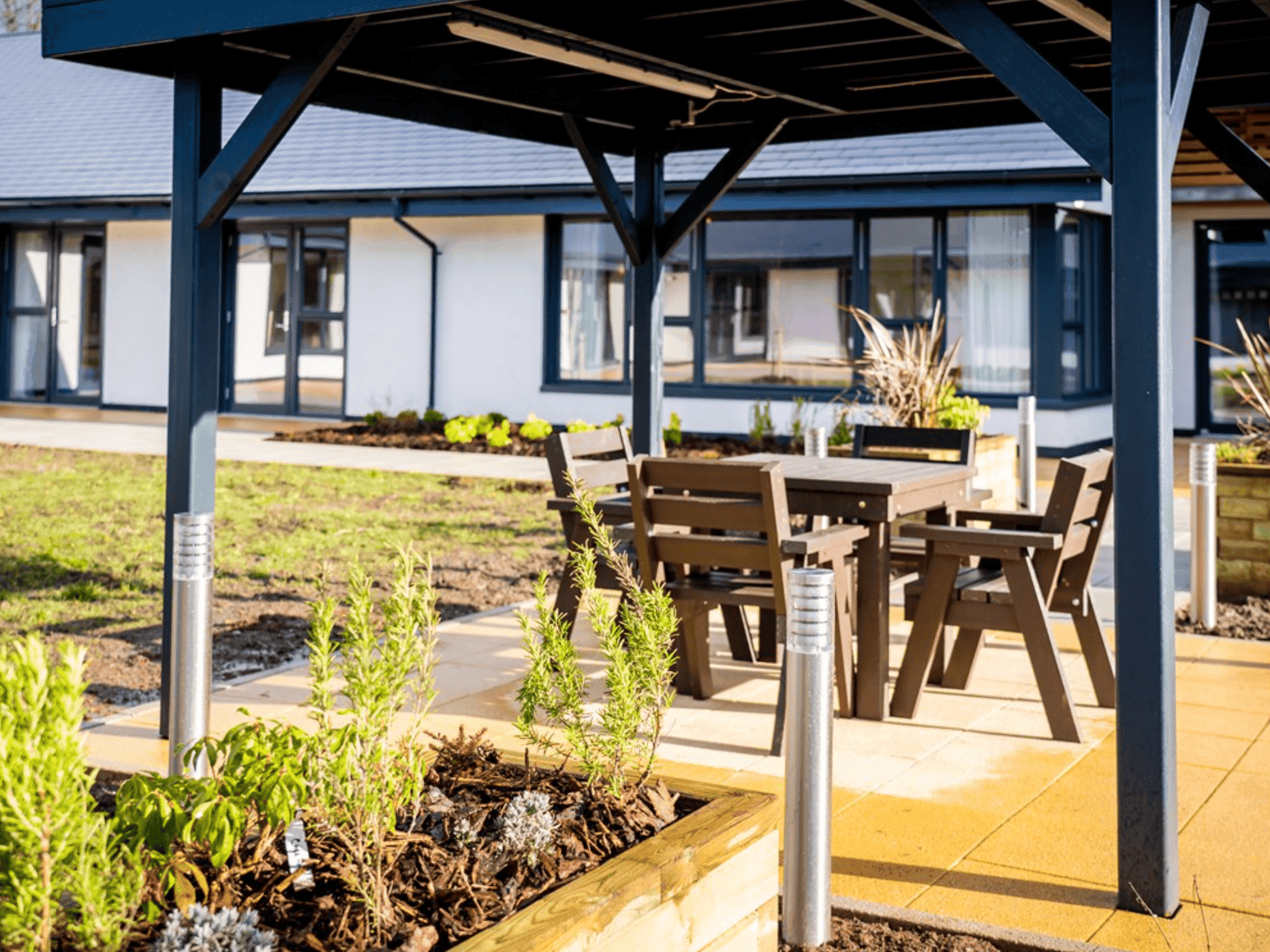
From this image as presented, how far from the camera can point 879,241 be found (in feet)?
56.3

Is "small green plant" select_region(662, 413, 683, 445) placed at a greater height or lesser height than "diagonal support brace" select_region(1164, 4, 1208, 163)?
lesser

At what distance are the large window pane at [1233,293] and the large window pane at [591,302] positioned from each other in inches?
301

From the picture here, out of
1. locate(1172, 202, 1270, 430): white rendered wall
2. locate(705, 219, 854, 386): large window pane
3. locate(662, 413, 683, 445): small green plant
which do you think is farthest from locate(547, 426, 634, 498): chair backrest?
locate(1172, 202, 1270, 430): white rendered wall

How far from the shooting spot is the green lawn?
8164mm

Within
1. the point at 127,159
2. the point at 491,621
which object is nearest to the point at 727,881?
the point at 491,621

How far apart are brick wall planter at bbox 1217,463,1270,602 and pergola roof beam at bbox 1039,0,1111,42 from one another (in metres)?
3.32

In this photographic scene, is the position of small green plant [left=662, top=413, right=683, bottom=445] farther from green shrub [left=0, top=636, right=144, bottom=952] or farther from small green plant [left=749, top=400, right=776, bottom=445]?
green shrub [left=0, top=636, right=144, bottom=952]

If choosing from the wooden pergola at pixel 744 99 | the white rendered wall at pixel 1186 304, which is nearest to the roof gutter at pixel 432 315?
the white rendered wall at pixel 1186 304

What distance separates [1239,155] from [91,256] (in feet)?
64.7

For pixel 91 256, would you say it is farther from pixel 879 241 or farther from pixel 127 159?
pixel 879 241

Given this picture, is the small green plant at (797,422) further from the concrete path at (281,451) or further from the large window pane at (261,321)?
the large window pane at (261,321)

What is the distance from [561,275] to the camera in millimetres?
19016

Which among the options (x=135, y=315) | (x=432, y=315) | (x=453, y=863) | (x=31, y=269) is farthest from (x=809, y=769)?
(x=31, y=269)

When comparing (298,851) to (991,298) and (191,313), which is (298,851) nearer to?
(191,313)
